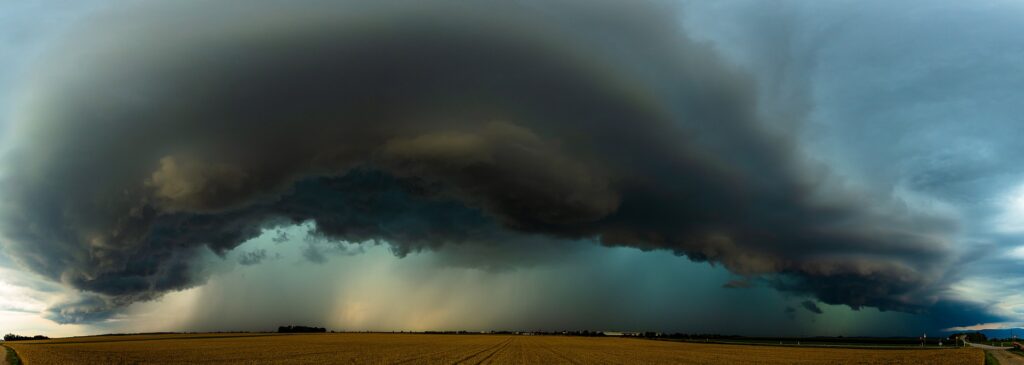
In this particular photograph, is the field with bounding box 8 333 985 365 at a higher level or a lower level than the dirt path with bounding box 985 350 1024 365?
higher

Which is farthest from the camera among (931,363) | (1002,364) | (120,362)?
(1002,364)

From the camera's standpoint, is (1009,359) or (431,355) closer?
(431,355)

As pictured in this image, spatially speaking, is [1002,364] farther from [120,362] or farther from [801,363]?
[120,362]

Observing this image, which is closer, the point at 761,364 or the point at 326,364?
the point at 326,364

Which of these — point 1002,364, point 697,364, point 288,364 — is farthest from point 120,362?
point 1002,364

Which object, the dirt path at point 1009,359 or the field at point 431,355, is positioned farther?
the dirt path at point 1009,359

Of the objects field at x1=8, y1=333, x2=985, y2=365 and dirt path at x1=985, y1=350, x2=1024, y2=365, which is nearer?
field at x1=8, y1=333, x2=985, y2=365

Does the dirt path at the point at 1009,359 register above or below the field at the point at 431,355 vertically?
below

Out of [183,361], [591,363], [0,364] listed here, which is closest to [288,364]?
[183,361]

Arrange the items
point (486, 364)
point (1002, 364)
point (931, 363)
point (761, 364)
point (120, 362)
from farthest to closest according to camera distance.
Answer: point (1002, 364), point (931, 363), point (761, 364), point (120, 362), point (486, 364)

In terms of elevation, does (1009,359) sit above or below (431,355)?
below
